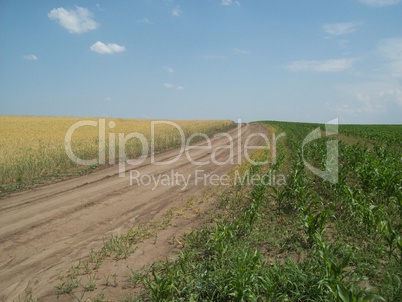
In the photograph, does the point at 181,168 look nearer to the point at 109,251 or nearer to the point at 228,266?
the point at 109,251

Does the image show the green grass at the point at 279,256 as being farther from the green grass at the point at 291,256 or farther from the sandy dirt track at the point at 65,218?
the sandy dirt track at the point at 65,218

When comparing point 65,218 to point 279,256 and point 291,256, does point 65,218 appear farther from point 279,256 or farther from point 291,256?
point 291,256

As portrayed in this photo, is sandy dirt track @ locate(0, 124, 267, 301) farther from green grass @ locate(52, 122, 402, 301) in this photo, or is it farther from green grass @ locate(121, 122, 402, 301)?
green grass @ locate(121, 122, 402, 301)

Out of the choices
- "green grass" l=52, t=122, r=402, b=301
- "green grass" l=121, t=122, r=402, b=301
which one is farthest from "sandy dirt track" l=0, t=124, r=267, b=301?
"green grass" l=121, t=122, r=402, b=301

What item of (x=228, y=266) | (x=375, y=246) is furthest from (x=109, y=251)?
(x=375, y=246)

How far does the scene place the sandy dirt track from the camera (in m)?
4.50

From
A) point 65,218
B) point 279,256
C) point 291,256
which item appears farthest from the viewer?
point 65,218

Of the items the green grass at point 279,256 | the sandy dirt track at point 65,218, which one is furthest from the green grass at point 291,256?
the sandy dirt track at point 65,218

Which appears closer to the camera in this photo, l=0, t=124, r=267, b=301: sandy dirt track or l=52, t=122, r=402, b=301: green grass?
l=52, t=122, r=402, b=301: green grass

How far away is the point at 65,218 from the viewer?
22.0 ft

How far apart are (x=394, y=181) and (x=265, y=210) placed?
340cm

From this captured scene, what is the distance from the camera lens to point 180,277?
12.9ft

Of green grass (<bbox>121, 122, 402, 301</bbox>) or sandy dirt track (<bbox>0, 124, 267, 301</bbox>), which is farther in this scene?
sandy dirt track (<bbox>0, 124, 267, 301</bbox>)

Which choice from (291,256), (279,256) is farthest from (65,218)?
(291,256)
